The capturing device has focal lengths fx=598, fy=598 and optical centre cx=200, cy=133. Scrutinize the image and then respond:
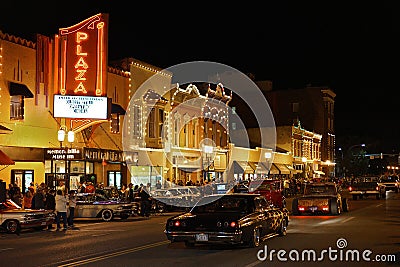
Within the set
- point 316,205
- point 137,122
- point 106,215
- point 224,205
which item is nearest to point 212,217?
point 224,205

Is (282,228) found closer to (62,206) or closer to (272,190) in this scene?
(62,206)

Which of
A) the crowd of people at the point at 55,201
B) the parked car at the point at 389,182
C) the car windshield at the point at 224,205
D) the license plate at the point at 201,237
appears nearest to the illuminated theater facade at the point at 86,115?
the crowd of people at the point at 55,201

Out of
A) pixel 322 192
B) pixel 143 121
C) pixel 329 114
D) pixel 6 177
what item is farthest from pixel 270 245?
pixel 329 114

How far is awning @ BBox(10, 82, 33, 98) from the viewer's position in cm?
3069

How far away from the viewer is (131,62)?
41.4 meters

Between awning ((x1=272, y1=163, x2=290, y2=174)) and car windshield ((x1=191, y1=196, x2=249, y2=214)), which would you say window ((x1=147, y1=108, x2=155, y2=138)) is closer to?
car windshield ((x1=191, y1=196, x2=249, y2=214))

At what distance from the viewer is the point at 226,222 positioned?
573 inches

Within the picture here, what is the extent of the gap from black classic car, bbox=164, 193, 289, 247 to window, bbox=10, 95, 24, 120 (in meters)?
17.4

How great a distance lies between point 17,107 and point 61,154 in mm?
3339

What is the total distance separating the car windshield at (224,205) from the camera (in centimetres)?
1583

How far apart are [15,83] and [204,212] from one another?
18652mm

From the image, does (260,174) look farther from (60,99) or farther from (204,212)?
(204,212)

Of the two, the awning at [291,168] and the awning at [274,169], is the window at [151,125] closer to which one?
the awning at [274,169]

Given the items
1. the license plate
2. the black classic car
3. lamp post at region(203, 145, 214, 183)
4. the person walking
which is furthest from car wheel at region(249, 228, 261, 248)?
lamp post at region(203, 145, 214, 183)
